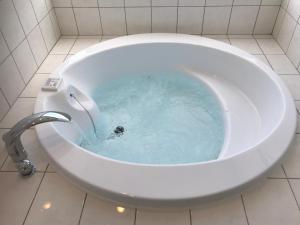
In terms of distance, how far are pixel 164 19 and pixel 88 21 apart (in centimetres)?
56

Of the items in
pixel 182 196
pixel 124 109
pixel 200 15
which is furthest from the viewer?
pixel 200 15

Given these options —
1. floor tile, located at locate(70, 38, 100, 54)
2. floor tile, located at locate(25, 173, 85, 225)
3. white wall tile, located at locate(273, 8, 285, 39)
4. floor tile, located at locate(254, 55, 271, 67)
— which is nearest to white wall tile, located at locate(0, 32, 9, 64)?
floor tile, located at locate(70, 38, 100, 54)

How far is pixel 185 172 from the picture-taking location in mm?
885

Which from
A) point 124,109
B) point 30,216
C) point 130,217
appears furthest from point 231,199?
point 124,109

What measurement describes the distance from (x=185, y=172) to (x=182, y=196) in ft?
0.29

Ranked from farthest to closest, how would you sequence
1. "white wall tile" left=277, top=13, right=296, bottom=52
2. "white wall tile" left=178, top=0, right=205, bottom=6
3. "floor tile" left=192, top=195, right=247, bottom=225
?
"white wall tile" left=178, top=0, right=205, bottom=6 → "white wall tile" left=277, top=13, right=296, bottom=52 → "floor tile" left=192, top=195, right=247, bottom=225

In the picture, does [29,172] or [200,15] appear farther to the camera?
[200,15]

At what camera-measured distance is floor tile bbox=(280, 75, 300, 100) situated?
135 centimetres

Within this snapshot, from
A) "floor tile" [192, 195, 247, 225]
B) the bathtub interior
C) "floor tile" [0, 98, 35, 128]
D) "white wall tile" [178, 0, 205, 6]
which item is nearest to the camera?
"floor tile" [192, 195, 247, 225]

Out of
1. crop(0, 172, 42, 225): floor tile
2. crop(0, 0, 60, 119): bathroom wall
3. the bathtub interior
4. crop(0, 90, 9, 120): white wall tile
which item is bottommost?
the bathtub interior

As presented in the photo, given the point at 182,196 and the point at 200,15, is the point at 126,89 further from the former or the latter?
the point at 182,196

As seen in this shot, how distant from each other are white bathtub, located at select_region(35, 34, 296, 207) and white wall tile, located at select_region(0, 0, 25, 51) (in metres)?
0.27

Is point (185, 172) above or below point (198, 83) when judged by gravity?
above

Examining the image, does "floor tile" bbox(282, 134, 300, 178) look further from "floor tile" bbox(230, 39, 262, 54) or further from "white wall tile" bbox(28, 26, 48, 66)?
"white wall tile" bbox(28, 26, 48, 66)
